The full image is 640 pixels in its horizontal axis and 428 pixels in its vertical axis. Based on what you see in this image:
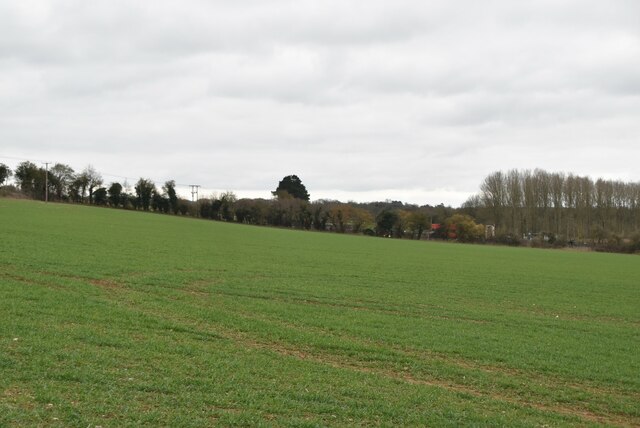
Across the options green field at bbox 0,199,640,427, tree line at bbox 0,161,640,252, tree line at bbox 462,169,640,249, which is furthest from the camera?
tree line at bbox 462,169,640,249

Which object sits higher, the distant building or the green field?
the distant building

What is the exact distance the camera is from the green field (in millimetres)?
9336

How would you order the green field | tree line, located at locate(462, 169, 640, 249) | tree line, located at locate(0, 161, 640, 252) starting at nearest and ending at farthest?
the green field
tree line, located at locate(0, 161, 640, 252)
tree line, located at locate(462, 169, 640, 249)

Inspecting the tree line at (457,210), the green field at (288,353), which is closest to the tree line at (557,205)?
the tree line at (457,210)

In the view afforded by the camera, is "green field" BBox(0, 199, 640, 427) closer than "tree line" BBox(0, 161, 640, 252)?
Yes

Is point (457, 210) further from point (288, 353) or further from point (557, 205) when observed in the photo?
point (288, 353)

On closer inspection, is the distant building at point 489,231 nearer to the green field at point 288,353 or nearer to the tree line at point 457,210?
the tree line at point 457,210

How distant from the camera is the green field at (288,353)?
9.34 m

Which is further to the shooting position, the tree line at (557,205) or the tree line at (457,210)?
the tree line at (557,205)

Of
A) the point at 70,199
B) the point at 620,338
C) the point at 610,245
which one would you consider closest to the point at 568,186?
the point at 610,245

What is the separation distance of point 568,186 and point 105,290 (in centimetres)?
16971

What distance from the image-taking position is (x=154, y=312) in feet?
59.5

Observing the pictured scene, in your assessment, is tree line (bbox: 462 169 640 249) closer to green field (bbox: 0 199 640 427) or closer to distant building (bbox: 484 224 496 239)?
distant building (bbox: 484 224 496 239)

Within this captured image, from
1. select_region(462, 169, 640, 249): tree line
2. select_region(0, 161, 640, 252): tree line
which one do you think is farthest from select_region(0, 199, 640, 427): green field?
select_region(462, 169, 640, 249): tree line
